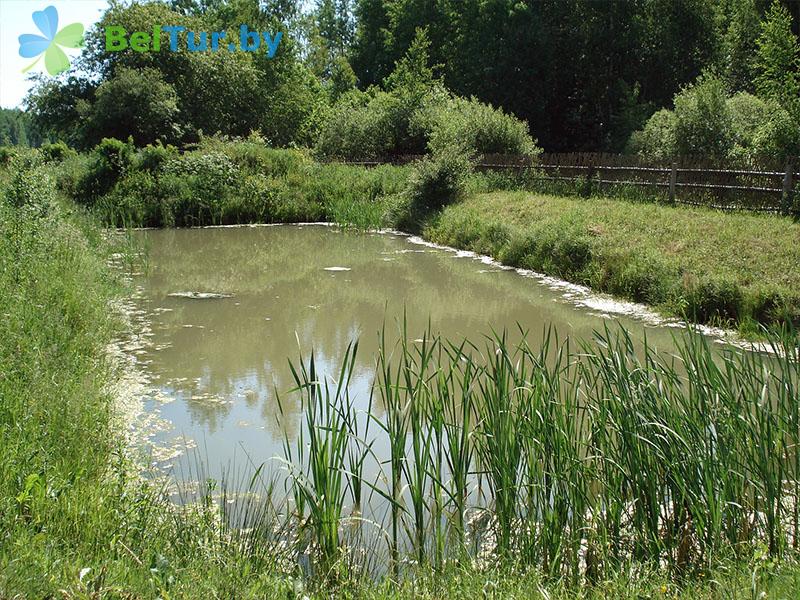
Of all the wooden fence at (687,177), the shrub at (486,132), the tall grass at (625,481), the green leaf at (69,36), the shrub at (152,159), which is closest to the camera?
the tall grass at (625,481)

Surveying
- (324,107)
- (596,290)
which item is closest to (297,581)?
(596,290)

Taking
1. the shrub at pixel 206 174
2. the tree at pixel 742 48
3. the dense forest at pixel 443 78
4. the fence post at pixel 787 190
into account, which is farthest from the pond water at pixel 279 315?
the tree at pixel 742 48

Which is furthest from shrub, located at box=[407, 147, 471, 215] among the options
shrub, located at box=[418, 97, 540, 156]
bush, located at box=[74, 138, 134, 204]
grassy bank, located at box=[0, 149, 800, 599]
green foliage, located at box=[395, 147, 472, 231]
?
grassy bank, located at box=[0, 149, 800, 599]

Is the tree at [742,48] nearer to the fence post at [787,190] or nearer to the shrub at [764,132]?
the shrub at [764,132]

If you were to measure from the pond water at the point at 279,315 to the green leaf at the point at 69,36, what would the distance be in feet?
47.2

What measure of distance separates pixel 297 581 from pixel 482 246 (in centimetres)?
1388

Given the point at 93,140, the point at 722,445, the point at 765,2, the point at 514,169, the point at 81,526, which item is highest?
the point at 765,2

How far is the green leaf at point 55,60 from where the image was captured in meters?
30.0

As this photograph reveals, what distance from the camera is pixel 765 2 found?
97.6ft

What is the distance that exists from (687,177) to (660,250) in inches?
204

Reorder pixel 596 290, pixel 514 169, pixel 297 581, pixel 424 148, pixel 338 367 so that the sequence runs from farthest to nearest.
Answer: pixel 424 148 → pixel 514 169 → pixel 596 290 → pixel 338 367 → pixel 297 581

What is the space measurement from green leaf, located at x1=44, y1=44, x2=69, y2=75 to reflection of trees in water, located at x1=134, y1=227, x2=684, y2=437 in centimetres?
1546

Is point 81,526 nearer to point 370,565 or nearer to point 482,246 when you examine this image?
point 370,565

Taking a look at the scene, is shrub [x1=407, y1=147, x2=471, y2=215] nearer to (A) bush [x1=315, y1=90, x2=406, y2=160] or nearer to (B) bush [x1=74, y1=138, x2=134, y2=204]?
(A) bush [x1=315, y1=90, x2=406, y2=160]
